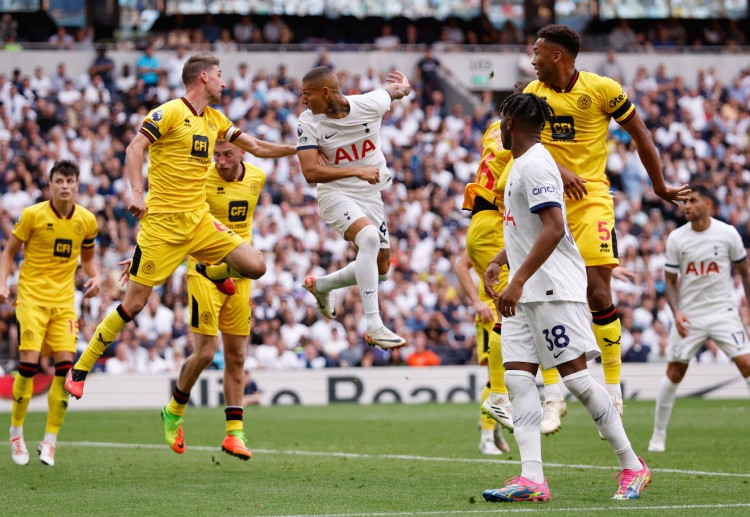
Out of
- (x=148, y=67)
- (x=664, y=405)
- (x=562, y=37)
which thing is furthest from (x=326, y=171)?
(x=148, y=67)

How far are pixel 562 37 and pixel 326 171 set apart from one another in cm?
227

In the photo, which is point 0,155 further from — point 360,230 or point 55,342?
point 360,230

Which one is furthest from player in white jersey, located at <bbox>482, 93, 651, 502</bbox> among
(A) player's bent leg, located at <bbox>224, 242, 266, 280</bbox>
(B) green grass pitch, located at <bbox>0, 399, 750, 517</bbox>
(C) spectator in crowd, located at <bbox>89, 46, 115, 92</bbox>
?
(C) spectator in crowd, located at <bbox>89, 46, 115, 92</bbox>

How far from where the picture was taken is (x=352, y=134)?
10453mm

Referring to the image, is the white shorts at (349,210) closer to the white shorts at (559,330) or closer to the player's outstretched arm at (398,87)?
the player's outstretched arm at (398,87)

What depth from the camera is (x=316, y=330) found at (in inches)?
917

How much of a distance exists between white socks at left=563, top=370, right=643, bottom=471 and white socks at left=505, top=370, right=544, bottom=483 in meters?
0.27

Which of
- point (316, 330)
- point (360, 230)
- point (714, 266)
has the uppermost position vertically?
point (360, 230)

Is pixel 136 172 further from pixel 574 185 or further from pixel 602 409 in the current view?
pixel 602 409

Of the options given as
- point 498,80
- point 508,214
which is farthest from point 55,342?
point 498,80

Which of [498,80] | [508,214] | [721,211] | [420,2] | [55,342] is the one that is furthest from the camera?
[420,2]

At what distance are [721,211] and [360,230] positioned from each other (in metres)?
19.8

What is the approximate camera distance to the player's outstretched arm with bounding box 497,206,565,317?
25.2 ft

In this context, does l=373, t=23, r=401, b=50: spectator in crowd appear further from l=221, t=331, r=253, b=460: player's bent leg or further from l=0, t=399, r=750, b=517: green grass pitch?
l=221, t=331, r=253, b=460: player's bent leg
